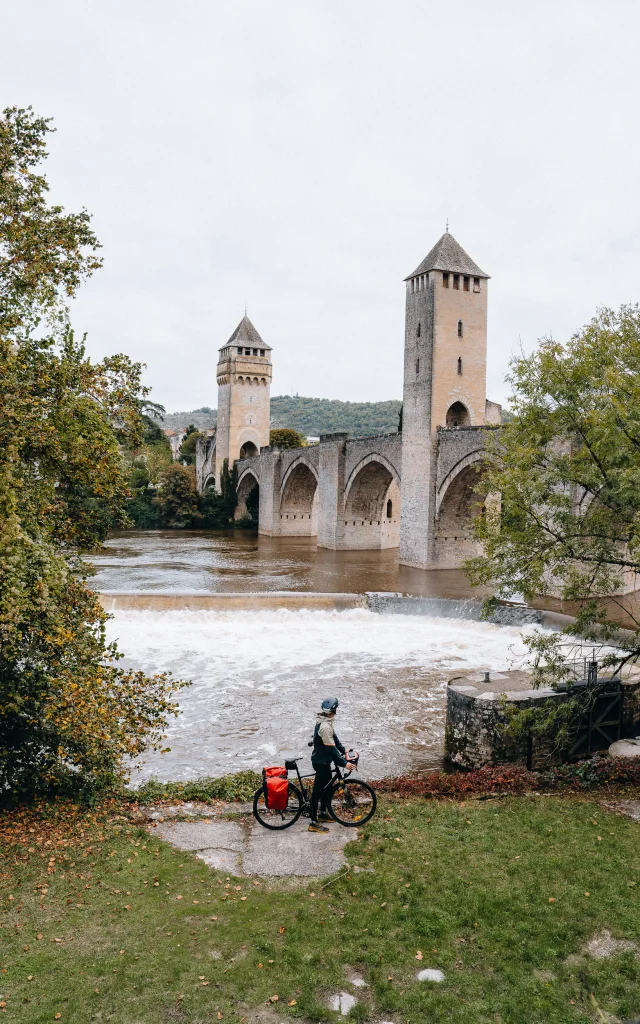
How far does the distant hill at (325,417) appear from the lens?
13638 cm

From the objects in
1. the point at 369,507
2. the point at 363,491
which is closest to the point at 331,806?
the point at 363,491

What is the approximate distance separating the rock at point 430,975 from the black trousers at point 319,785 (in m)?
2.53

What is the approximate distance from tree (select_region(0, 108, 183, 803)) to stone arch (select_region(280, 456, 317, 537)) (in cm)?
4116

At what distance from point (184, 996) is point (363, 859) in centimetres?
248

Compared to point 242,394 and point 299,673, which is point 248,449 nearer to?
point 242,394

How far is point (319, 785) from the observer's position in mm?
7777

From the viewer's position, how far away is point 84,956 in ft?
17.7

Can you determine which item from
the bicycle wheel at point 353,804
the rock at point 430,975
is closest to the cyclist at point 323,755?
the bicycle wheel at point 353,804

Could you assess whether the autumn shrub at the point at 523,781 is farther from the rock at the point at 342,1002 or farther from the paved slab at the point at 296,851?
the rock at the point at 342,1002

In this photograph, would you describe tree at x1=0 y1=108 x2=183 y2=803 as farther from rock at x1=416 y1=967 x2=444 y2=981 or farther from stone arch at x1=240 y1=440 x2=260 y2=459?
stone arch at x1=240 y1=440 x2=260 y2=459

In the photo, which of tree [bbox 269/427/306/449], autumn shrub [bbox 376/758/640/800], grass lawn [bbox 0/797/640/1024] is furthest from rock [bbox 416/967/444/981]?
tree [bbox 269/427/306/449]

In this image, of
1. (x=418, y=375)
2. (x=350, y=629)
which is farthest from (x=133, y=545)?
(x=350, y=629)

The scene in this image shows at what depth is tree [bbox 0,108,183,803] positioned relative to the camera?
704cm

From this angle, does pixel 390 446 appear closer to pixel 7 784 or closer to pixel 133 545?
pixel 133 545
